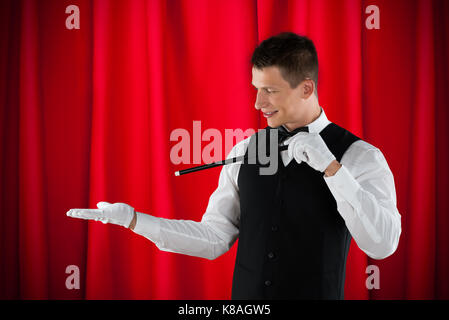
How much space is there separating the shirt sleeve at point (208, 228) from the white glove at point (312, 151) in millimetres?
293

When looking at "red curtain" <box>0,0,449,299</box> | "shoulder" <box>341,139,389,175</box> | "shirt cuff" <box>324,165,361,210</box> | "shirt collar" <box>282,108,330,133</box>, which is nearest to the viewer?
"shirt cuff" <box>324,165,361,210</box>

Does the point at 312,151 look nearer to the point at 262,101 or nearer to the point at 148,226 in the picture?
the point at 262,101

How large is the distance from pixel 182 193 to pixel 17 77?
1061mm

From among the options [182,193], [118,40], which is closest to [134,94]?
[118,40]

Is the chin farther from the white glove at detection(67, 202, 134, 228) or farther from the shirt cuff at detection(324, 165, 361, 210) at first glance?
the white glove at detection(67, 202, 134, 228)

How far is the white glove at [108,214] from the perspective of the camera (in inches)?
39.6

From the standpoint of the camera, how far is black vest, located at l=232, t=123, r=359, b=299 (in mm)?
1080

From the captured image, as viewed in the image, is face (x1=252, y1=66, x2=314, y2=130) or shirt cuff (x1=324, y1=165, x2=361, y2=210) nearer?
shirt cuff (x1=324, y1=165, x2=361, y2=210)

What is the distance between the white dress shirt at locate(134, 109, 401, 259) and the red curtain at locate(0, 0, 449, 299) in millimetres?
694

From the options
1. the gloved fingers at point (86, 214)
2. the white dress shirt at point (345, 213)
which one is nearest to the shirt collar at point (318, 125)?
the white dress shirt at point (345, 213)

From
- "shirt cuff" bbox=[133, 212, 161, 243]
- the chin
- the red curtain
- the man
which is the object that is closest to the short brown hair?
the man

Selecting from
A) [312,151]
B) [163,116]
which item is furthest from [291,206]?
[163,116]

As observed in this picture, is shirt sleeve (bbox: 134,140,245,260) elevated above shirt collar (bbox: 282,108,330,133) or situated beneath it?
situated beneath

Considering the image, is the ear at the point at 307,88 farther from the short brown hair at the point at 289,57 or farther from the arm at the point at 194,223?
the arm at the point at 194,223
